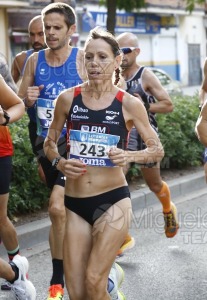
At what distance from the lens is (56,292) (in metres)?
5.29

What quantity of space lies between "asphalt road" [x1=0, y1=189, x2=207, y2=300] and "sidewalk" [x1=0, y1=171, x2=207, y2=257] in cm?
9

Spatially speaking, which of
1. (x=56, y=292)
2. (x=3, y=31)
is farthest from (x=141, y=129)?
(x=3, y=31)

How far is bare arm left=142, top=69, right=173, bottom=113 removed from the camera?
705cm

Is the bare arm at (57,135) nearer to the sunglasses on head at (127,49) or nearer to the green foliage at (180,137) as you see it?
the sunglasses on head at (127,49)

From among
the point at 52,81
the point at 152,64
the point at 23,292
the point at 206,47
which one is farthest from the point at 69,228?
the point at 206,47

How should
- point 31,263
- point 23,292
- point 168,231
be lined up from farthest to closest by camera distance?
point 168,231, point 31,263, point 23,292

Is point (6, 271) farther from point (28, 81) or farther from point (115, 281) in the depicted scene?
point (28, 81)

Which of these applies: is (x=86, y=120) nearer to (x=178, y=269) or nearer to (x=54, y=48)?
(x=54, y=48)

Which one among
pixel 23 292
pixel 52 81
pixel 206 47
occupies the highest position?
pixel 52 81

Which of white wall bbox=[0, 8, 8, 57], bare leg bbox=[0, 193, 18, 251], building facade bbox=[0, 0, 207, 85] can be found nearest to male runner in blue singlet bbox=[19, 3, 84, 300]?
bare leg bbox=[0, 193, 18, 251]

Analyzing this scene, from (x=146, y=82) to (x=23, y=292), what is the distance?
2489mm

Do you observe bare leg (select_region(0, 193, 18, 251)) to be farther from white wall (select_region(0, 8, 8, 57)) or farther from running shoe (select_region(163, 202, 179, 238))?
white wall (select_region(0, 8, 8, 57))

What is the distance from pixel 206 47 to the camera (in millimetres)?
50281

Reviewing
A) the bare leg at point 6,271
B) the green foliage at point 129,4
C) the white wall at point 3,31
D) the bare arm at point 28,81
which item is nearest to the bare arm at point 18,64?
the bare arm at point 28,81
